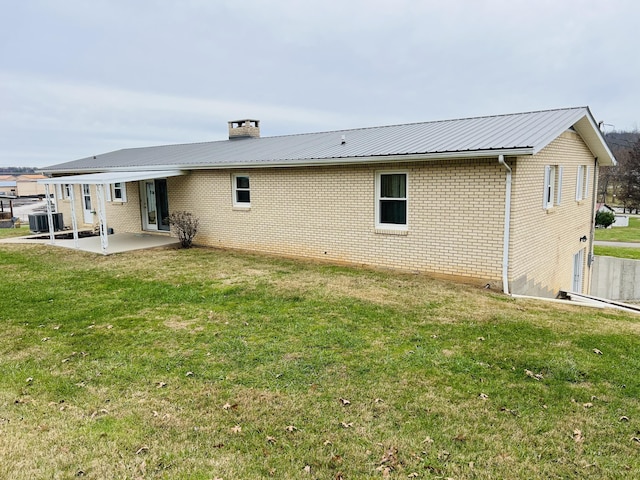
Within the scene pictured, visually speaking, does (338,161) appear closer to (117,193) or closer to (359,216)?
(359,216)

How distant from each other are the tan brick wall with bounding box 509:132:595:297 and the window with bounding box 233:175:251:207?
7792 millimetres

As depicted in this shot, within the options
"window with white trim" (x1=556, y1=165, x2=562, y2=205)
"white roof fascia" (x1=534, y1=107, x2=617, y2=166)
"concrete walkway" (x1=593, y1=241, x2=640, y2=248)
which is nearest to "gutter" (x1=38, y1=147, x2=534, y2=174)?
"white roof fascia" (x1=534, y1=107, x2=617, y2=166)

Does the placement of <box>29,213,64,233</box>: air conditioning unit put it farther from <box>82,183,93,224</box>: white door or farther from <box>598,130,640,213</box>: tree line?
<box>598,130,640,213</box>: tree line

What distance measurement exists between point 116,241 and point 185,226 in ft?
10.7

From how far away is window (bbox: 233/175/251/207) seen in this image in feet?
46.0

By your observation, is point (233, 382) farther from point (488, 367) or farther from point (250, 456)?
point (488, 367)

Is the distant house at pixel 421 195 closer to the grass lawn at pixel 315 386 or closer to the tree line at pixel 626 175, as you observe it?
the grass lawn at pixel 315 386

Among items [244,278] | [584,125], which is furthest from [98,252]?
[584,125]

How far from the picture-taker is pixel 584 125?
12.5 meters

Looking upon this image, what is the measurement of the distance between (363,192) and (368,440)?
791 centimetres

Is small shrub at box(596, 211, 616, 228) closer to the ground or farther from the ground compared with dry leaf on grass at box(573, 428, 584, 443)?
closer to the ground

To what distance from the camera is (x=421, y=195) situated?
1036 centimetres

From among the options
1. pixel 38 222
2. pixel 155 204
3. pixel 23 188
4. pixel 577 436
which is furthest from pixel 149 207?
pixel 23 188

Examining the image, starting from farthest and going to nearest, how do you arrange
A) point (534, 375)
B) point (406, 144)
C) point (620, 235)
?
point (620, 235)
point (406, 144)
point (534, 375)
